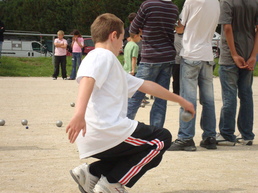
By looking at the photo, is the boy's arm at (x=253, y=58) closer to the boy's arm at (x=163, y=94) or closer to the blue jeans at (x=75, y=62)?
the boy's arm at (x=163, y=94)

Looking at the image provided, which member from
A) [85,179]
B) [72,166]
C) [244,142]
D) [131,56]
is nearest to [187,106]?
[85,179]

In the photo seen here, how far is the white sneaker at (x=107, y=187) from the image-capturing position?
4465mm

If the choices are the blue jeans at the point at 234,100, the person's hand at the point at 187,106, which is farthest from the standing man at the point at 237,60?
the person's hand at the point at 187,106

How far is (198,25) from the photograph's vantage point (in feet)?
22.7

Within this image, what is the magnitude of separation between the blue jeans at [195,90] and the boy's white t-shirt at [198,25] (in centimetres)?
11

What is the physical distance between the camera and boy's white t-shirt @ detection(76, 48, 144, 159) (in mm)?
4250

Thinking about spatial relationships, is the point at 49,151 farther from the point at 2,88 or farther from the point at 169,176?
the point at 2,88

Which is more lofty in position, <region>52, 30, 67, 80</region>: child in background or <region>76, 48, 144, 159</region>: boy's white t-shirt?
<region>76, 48, 144, 159</region>: boy's white t-shirt

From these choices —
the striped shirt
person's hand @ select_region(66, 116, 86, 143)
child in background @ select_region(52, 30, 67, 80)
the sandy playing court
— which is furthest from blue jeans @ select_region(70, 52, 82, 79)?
person's hand @ select_region(66, 116, 86, 143)

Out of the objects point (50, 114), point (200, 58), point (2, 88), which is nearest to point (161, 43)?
point (200, 58)

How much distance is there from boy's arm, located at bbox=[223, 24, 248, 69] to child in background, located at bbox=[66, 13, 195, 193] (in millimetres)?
2841

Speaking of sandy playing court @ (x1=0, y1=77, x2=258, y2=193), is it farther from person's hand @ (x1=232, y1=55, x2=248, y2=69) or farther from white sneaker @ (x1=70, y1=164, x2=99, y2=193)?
person's hand @ (x1=232, y1=55, x2=248, y2=69)

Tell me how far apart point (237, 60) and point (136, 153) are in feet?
10.4

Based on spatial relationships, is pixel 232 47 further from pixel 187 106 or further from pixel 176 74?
pixel 176 74
